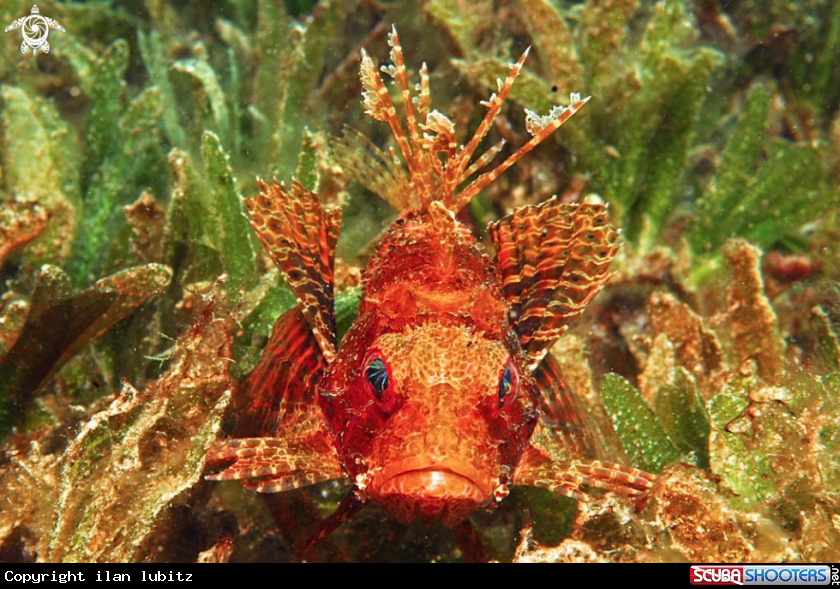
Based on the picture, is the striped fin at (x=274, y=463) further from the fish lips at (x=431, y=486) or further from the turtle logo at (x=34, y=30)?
the turtle logo at (x=34, y=30)

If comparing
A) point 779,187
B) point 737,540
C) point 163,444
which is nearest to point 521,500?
point 737,540

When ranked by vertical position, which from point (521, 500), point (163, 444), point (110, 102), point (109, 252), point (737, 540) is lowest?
point (737, 540)

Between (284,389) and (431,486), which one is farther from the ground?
(284,389)

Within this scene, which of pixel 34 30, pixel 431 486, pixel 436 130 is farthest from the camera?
pixel 34 30

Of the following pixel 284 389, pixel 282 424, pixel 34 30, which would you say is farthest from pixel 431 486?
pixel 34 30

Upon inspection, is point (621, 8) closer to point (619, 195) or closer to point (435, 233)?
point (619, 195)

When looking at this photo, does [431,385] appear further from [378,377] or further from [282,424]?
[282,424]
